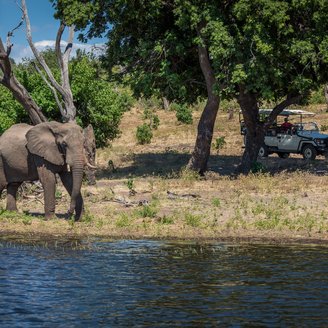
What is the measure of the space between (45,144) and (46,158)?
325 mm

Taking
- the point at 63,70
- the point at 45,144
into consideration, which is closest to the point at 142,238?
the point at 45,144

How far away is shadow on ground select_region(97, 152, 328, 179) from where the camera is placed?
32.1 metres

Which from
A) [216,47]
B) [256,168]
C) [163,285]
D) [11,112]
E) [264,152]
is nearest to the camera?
[163,285]

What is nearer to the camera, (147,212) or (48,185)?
(48,185)

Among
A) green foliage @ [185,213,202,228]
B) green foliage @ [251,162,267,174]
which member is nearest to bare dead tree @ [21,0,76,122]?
green foliage @ [251,162,267,174]

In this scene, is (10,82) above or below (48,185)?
above

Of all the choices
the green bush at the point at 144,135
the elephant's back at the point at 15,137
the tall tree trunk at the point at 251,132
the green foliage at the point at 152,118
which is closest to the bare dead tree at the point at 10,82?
the tall tree trunk at the point at 251,132

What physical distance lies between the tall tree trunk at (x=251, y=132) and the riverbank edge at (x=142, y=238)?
42.9 ft

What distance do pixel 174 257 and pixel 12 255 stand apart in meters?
3.01

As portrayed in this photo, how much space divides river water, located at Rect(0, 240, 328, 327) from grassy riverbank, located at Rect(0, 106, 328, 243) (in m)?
1.68

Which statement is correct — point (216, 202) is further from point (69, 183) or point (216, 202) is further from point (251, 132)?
point (251, 132)

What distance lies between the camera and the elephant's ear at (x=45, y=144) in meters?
19.5

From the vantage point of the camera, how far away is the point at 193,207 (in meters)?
21.8

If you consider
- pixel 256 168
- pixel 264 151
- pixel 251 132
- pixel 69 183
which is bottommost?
pixel 256 168
